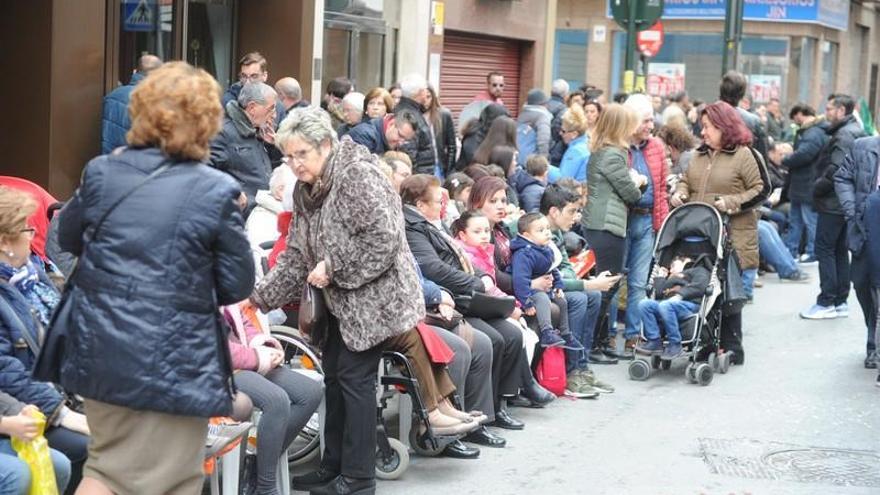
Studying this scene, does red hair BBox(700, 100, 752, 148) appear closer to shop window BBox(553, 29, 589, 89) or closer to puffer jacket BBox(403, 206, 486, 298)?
puffer jacket BBox(403, 206, 486, 298)

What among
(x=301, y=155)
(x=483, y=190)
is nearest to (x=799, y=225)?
(x=483, y=190)

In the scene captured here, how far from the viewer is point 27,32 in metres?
10.2

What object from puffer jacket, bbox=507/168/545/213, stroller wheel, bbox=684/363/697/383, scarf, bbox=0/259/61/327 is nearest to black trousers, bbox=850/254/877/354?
stroller wheel, bbox=684/363/697/383

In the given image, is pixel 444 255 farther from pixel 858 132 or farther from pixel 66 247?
pixel 858 132

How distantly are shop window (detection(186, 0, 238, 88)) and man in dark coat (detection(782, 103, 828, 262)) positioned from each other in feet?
21.2

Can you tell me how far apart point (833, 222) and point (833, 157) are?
627mm

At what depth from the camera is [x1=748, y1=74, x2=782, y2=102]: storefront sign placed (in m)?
33.7

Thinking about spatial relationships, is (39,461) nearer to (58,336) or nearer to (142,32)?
(58,336)

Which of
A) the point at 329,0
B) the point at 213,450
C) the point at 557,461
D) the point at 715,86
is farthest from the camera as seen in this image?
Result: the point at 715,86

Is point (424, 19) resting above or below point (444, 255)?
above

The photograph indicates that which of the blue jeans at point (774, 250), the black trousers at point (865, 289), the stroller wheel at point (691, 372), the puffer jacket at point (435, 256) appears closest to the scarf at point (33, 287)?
the puffer jacket at point (435, 256)

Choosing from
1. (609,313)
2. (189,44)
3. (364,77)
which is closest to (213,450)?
(609,313)

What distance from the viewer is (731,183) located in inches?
442

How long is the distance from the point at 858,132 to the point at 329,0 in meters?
5.62
